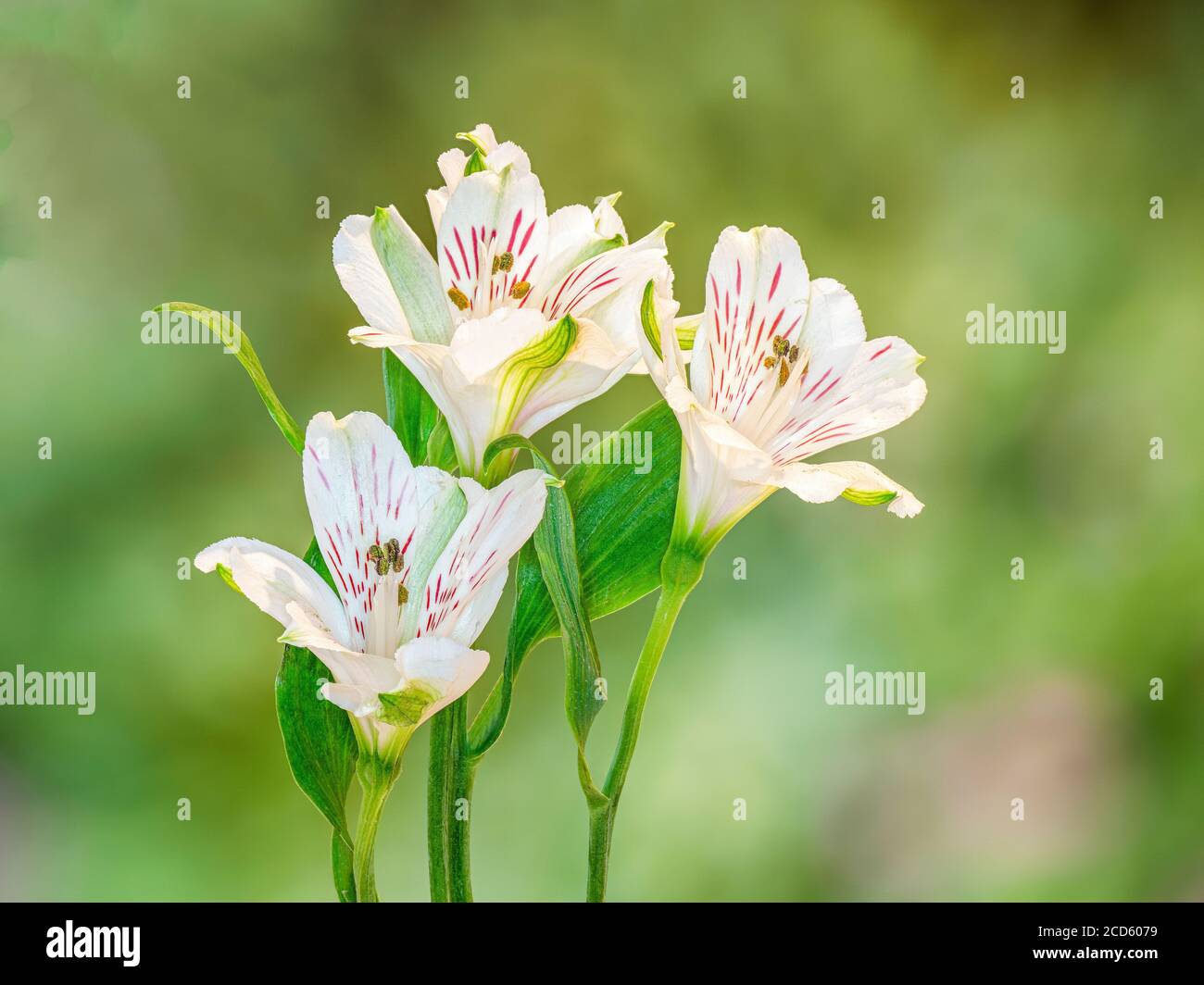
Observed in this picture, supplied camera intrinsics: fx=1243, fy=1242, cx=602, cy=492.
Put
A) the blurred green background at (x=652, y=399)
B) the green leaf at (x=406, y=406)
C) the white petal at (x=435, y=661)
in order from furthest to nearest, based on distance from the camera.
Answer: the blurred green background at (x=652, y=399) < the green leaf at (x=406, y=406) < the white petal at (x=435, y=661)

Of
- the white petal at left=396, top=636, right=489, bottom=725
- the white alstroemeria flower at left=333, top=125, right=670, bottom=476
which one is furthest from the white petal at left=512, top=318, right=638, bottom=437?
the white petal at left=396, top=636, right=489, bottom=725

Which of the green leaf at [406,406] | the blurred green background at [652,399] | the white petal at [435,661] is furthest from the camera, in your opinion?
the blurred green background at [652,399]

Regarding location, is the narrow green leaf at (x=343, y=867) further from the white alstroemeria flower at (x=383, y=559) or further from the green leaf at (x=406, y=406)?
the green leaf at (x=406, y=406)

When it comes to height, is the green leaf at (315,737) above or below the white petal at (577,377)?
below

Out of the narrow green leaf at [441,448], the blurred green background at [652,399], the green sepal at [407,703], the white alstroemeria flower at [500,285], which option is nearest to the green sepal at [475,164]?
the white alstroemeria flower at [500,285]

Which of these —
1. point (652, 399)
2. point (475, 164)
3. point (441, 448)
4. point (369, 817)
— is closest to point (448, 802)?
point (369, 817)
